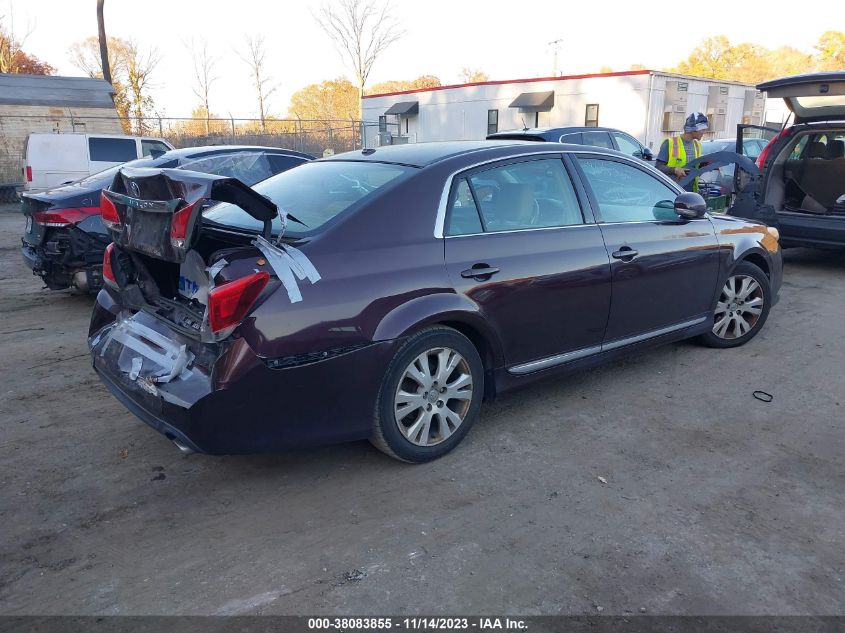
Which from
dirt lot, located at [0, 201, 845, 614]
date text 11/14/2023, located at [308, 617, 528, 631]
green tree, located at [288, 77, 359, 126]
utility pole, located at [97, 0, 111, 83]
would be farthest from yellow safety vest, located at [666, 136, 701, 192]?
green tree, located at [288, 77, 359, 126]

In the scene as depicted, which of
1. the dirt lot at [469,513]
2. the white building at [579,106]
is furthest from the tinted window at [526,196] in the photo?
the white building at [579,106]

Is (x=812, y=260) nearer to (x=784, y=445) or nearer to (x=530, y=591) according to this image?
(x=784, y=445)

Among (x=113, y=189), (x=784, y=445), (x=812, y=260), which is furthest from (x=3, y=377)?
(x=812, y=260)

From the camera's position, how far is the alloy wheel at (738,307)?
5.25 m

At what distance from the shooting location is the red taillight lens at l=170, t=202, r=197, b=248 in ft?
9.57

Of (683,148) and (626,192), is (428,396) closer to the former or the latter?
(626,192)

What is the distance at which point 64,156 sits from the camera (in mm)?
14273

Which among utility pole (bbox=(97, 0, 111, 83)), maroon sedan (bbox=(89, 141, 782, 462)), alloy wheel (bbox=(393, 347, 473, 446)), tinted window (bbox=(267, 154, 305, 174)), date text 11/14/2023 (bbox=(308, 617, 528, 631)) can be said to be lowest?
date text 11/14/2023 (bbox=(308, 617, 528, 631))

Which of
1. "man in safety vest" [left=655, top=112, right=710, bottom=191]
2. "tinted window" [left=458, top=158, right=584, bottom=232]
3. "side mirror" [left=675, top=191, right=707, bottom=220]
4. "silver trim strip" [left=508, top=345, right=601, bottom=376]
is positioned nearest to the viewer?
"tinted window" [left=458, top=158, right=584, bottom=232]

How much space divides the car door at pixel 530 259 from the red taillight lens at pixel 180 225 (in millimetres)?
1297

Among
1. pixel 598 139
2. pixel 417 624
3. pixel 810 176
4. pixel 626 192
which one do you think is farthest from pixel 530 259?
pixel 598 139

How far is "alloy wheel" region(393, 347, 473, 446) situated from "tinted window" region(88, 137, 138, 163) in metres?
13.6

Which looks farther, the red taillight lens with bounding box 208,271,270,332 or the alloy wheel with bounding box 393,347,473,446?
the alloy wheel with bounding box 393,347,473,446

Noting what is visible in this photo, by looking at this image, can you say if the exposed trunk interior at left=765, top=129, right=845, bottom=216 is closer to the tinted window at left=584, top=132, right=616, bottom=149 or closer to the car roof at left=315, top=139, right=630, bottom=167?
the tinted window at left=584, top=132, right=616, bottom=149
